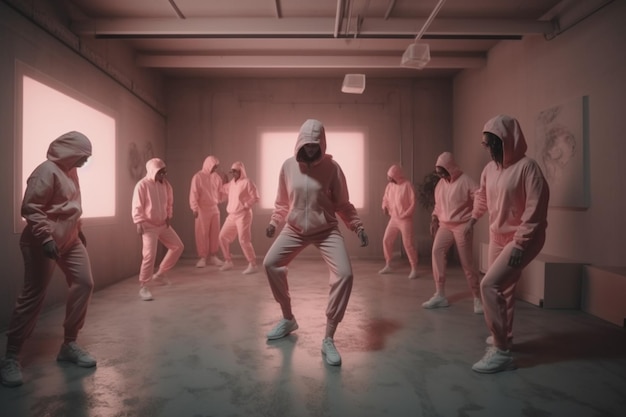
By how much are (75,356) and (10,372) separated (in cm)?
35

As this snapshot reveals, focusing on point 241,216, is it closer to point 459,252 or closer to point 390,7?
point 459,252

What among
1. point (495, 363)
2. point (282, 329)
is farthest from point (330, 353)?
point (495, 363)

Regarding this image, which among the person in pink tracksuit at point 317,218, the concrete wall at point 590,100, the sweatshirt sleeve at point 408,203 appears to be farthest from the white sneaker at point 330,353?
the sweatshirt sleeve at point 408,203

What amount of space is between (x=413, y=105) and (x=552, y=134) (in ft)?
12.1

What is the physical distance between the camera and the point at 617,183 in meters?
3.73

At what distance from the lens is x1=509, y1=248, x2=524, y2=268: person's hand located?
2.41m

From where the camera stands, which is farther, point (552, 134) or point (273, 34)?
point (273, 34)

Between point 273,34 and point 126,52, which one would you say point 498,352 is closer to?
point 273,34

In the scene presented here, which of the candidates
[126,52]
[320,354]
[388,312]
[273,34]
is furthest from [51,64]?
[388,312]

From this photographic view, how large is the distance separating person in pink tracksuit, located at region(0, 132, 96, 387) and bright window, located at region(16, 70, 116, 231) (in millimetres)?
1465

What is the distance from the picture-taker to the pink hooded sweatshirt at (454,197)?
3881mm

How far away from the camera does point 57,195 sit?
2.45 meters

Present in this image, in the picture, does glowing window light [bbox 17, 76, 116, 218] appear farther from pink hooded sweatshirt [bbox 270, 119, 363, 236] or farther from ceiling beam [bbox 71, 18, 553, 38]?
pink hooded sweatshirt [bbox 270, 119, 363, 236]

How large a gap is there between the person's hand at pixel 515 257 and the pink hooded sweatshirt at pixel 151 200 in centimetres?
371
